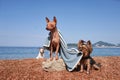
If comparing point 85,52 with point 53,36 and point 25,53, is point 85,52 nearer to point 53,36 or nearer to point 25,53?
point 53,36

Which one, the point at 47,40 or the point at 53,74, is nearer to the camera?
the point at 53,74

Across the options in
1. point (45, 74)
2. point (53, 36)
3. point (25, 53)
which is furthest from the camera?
point (25, 53)

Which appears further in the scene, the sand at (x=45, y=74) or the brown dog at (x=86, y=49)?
the brown dog at (x=86, y=49)

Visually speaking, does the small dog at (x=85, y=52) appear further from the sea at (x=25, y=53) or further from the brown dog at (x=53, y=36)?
the sea at (x=25, y=53)

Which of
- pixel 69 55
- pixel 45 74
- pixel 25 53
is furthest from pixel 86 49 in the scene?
pixel 25 53

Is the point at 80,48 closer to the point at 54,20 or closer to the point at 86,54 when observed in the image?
the point at 86,54

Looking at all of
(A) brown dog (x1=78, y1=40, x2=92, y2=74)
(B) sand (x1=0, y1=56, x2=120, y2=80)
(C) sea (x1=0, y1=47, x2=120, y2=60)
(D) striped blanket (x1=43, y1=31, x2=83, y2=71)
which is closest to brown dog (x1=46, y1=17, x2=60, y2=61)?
(D) striped blanket (x1=43, y1=31, x2=83, y2=71)

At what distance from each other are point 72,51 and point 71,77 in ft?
4.29

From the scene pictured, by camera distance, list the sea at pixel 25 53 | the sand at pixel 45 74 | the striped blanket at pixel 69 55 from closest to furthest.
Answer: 1. the sand at pixel 45 74
2. the striped blanket at pixel 69 55
3. the sea at pixel 25 53

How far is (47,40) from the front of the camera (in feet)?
30.3

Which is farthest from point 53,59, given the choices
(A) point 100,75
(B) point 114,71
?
(B) point 114,71

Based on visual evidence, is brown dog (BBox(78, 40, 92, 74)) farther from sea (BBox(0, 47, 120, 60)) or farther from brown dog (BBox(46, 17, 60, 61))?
sea (BBox(0, 47, 120, 60))

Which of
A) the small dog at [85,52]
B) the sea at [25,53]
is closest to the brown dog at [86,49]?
the small dog at [85,52]

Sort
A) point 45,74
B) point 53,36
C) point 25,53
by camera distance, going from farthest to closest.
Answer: point 25,53, point 53,36, point 45,74
